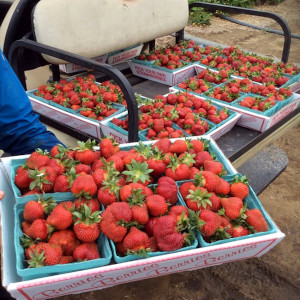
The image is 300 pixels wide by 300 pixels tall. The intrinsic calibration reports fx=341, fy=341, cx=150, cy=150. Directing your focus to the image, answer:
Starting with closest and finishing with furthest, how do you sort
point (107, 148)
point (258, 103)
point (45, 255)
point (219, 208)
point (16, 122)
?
point (45, 255) → point (219, 208) → point (107, 148) → point (16, 122) → point (258, 103)

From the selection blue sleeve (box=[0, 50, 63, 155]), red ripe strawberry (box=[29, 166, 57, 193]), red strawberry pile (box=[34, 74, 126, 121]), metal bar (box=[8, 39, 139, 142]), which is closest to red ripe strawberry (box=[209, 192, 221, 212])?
red ripe strawberry (box=[29, 166, 57, 193])

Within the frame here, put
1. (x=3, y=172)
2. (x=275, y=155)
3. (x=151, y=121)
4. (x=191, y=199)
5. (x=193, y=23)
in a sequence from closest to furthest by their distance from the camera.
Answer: (x=191, y=199) → (x=3, y=172) → (x=151, y=121) → (x=275, y=155) → (x=193, y=23)

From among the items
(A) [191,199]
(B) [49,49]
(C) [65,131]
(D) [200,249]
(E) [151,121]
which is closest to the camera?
(D) [200,249]

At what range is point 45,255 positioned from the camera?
0.96 m

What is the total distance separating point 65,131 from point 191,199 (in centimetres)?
120

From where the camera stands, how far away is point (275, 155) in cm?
257

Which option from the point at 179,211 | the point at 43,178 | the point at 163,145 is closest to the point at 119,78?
the point at 163,145

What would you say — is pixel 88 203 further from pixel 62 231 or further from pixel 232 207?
pixel 232 207

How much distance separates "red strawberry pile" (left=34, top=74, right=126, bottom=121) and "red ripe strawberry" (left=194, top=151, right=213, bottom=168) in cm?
90

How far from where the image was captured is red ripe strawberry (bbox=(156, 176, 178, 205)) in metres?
1.13

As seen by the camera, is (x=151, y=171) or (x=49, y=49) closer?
(x=151, y=171)

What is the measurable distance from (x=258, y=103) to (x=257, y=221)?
1.21m

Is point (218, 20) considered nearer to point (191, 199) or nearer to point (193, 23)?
point (193, 23)

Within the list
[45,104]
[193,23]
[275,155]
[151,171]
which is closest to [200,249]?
[151,171]
